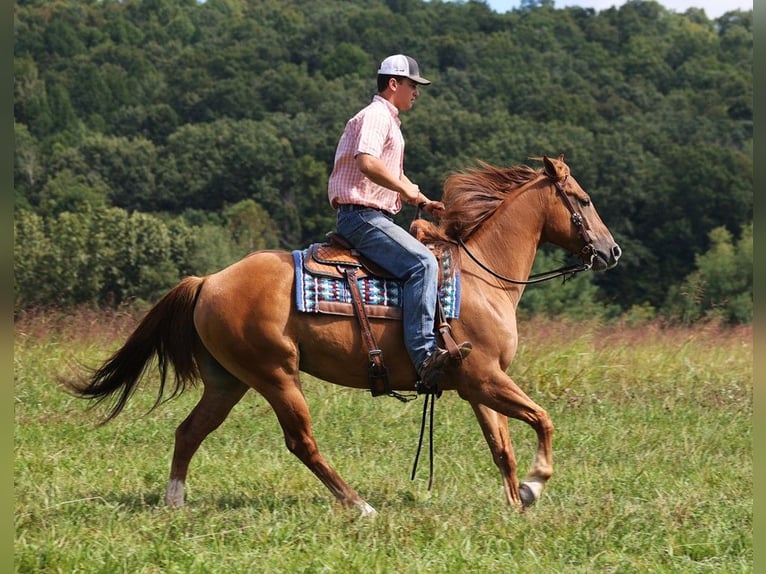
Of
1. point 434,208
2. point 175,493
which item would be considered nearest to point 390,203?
point 434,208

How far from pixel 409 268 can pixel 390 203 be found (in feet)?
1.64

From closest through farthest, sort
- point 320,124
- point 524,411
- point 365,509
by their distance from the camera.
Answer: point 365,509 → point 524,411 → point 320,124

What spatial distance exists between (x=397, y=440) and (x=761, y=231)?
680cm

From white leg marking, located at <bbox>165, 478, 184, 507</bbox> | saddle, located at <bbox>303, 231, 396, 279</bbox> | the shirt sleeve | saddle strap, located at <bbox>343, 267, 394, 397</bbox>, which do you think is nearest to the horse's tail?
white leg marking, located at <bbox>165, 478, 184, 507</bbox>

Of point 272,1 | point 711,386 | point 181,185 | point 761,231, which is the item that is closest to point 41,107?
point 181,185

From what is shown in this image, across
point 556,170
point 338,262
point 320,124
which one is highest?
point 556,170

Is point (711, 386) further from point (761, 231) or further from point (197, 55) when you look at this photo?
point (197, 55)

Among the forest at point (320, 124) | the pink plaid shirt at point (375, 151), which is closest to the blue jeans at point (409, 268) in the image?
the pink plaid shirt at point (375, 151)

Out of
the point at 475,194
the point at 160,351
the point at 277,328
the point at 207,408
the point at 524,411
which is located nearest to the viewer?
the point at 277,328

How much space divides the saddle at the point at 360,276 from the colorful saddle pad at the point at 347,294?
0.03 metres

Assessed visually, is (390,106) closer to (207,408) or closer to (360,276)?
(360,276)

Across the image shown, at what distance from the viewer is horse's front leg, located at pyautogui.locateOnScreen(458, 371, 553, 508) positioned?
19.7 feet

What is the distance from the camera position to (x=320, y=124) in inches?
2662

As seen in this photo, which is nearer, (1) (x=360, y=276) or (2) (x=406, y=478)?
(1) (x=360, y=276)
